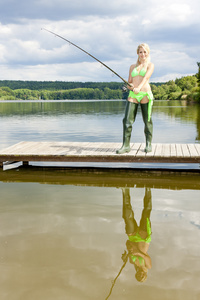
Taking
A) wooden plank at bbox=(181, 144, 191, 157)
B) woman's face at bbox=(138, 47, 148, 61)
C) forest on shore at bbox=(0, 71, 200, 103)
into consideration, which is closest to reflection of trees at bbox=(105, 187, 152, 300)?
wooden plank at bbox=(181, 144, 191, 157)

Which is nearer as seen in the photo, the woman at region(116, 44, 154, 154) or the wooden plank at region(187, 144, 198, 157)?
the woman at region(116, 44, 154, 154)

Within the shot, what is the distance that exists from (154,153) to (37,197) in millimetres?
3520

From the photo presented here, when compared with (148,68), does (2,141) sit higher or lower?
lower

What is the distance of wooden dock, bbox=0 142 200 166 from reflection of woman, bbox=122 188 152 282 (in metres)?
2.15

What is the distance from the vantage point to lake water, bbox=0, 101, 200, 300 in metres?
4.03

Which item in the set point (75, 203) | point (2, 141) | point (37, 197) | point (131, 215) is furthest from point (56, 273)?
point (2, 141)

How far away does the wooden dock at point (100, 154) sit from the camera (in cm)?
960

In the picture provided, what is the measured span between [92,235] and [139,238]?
26.4 inches

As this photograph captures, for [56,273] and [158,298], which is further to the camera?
[56,273]

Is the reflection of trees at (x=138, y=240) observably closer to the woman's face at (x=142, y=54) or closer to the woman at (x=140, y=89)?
the woman at (x=140, y=89)

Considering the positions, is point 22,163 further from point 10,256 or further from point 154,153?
point 10,256

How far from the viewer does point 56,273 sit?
4.32 meters

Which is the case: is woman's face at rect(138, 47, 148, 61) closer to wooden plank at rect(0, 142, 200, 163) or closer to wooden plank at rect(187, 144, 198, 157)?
wooden plank at rect(0, 142, 200, 163)

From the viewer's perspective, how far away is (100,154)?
32.2 ft
